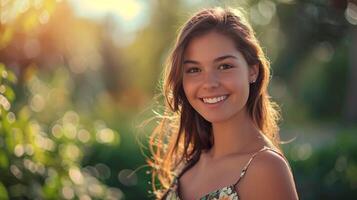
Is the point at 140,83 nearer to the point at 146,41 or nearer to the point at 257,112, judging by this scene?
the point at 146,41

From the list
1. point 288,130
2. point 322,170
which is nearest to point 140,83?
point 288,130

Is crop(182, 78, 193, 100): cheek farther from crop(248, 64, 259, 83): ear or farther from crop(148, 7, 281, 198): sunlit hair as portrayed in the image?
crop(248, 64, 259, 83): ear

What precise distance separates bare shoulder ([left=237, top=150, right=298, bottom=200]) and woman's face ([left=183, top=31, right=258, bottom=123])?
0.29 m

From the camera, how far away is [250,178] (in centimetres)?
255

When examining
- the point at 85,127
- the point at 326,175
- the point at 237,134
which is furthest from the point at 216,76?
the point at 326,175

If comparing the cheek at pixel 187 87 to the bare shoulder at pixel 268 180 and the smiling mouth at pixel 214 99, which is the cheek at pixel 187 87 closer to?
the smiling mouth at pixel 214 99

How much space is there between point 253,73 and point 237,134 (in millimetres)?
272

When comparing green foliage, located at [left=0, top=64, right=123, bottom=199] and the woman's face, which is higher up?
the woman's face

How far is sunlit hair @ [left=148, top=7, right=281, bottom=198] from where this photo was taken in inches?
113

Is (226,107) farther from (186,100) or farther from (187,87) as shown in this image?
(186,100)

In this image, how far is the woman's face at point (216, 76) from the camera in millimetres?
2721

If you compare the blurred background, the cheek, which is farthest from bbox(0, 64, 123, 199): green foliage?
the cheek

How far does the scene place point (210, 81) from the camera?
2730 mm

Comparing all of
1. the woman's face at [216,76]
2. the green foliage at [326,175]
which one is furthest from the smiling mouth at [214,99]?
the green foliage at [326,175]
